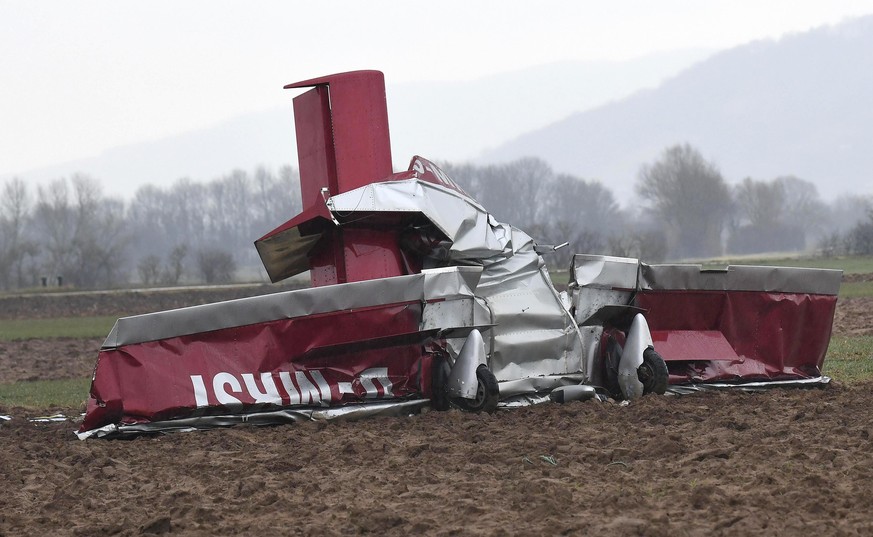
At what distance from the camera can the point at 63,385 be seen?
16.1m

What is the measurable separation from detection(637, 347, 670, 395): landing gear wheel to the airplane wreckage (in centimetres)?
2

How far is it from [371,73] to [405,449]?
4.30 metres

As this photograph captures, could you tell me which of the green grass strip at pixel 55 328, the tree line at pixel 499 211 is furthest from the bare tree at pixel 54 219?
the green grass strip at pixel 55 328

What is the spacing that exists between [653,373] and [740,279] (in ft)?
4.81

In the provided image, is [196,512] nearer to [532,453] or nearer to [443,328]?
[532,453]

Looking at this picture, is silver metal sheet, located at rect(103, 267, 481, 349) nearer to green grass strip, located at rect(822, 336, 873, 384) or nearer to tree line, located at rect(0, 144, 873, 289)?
green grass strip, located at rect(822, 336, 873, 384)

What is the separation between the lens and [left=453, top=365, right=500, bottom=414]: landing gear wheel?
29.2ft

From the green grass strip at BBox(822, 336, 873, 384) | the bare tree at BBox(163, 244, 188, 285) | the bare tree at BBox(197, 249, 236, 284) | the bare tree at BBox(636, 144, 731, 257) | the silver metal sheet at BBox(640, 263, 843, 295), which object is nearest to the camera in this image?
the silver metal sheet at BBox(640, 263, 843, 295)

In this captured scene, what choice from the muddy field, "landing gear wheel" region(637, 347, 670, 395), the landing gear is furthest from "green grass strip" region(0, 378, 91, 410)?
"landing gear wheel" region(637, 347, 670, 395)

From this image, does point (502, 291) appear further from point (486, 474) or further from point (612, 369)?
point (486, 474)

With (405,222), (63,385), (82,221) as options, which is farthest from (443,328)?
(82,221)

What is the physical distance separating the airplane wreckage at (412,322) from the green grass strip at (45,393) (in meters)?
3.70

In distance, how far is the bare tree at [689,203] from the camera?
11369 cm

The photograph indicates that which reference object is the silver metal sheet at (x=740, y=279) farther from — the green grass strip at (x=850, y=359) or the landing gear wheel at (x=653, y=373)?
the green grass strip at (x=850, y=359)
